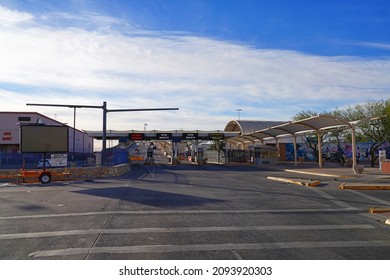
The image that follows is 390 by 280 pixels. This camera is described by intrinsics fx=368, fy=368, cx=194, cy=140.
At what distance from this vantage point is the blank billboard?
23.5 metres

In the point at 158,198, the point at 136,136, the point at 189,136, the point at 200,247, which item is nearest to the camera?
the point at 200,247

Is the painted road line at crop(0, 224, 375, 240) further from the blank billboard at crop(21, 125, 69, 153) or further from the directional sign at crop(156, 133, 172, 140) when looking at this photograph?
the directional sign at crop(156, 133, 172, 140)

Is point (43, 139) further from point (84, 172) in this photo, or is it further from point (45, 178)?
point (84, 172)

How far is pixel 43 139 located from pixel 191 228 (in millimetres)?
18059

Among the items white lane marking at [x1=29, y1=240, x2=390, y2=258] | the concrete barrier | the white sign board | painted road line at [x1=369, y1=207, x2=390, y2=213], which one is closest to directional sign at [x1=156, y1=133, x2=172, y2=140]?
the concrete barrier

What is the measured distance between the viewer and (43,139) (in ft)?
78.3

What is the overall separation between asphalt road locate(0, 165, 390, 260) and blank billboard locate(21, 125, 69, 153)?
9.10 m

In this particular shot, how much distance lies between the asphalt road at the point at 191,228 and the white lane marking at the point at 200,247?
2 cm

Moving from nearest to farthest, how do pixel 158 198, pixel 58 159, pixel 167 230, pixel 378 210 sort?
pixel 167 230
pixel 378 210
pixel 158 198
pixel 58 159

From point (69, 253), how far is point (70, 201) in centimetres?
776

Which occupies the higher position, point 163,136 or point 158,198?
point 163,136

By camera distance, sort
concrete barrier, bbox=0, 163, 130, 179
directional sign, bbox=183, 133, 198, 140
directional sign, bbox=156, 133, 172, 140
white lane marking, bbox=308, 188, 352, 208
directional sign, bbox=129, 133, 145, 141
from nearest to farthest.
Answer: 1. white lane marking, bbox=308, 188, 352, 208
2. concrete barrier, bbox=0, 163, 130, 179
3. directional sign, bbox=129, 133, 145, 141
4. directional sign, bbox=156, 133, 172, 140
5. directional sign, bbox=183, 133, 198, 140

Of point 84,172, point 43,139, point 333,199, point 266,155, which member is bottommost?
point 333,199

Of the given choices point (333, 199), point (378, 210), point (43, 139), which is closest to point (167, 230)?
point (378, 210)
